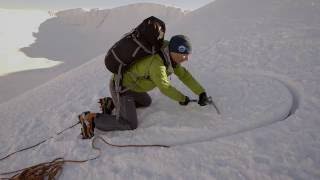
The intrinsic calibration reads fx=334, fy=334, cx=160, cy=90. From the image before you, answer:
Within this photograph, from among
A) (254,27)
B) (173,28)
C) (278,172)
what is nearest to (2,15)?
(173,28)

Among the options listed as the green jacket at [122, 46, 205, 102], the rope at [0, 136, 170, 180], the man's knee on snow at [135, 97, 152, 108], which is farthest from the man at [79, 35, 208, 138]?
the rope at [0, 136, 170, 180]

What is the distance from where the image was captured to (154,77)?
12.8 ft

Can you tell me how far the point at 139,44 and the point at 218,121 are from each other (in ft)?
4.59

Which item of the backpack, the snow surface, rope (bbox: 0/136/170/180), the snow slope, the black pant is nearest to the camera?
the snow surface

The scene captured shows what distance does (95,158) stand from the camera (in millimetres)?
3877

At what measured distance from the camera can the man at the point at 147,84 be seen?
12.8 ft

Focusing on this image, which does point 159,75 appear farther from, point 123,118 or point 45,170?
point 45,170

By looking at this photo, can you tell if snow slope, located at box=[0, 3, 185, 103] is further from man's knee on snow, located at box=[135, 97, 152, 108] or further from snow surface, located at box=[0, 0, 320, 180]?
man's knee on snow, located at box=[135, 97, 152, 108]

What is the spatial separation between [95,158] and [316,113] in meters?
2.73

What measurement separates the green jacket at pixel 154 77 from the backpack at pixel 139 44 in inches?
3.7

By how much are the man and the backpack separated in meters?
0.10

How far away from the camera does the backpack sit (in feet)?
12.5

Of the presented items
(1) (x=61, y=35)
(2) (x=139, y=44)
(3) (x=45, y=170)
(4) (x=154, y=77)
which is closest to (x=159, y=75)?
(4) (x=154, y=77)

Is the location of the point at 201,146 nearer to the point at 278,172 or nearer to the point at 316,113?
the point at 278,172
